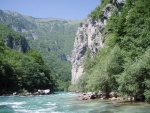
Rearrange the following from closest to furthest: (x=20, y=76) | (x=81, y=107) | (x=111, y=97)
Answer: (x=81, y=107) → (x=111, y=97) → (x=20, y=76)

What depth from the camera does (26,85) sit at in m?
103

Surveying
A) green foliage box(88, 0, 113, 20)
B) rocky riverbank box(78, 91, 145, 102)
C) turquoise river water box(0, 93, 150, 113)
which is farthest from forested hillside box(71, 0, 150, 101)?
green foliage box(88, 0, 113, 20)

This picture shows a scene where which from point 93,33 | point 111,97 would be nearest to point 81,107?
point 111,97

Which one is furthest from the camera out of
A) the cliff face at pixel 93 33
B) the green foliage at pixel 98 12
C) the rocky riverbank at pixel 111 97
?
the green foliage at pixel 98 12

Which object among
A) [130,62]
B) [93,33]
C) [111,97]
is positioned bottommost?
[111,97]

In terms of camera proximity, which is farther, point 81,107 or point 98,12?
point 98,12

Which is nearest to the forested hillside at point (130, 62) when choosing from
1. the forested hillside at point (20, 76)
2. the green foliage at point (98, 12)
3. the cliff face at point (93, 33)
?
the forested hillside at point (20, 76)

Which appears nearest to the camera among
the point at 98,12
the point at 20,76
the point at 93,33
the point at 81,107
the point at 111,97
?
the point at 81,107

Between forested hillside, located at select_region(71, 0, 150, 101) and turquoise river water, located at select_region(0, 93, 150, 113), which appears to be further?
forested hillside, located at select_region(71, 0, 150, 101)

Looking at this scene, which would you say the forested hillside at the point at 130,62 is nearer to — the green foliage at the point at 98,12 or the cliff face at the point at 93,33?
the cliff face at the point at 93,33

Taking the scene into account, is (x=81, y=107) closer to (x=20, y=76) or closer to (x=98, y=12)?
(x=20, y=76)

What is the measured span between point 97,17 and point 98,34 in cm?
1198

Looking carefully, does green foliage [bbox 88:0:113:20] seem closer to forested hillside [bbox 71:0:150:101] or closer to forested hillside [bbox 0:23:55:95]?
forested hillside [bbox 0:23:55:95]

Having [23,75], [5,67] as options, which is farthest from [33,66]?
[5,67]
